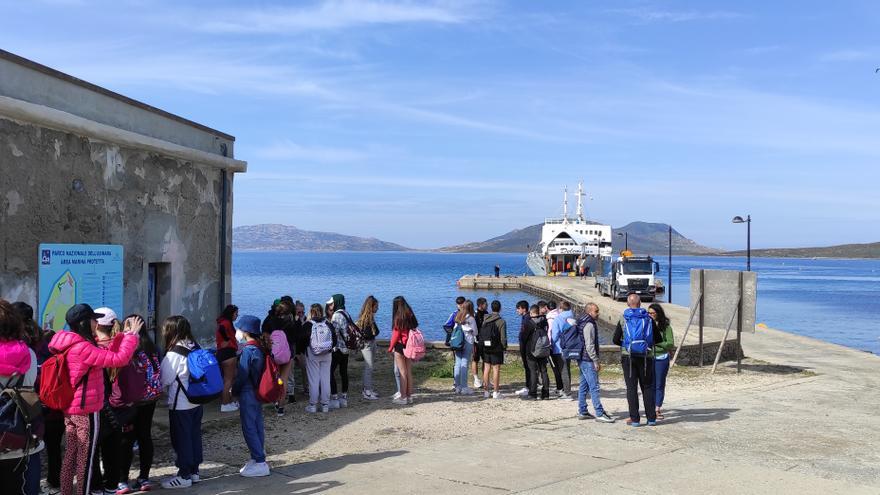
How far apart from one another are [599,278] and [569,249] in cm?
2977

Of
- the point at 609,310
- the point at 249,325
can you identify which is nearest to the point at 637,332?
the point at 249,325

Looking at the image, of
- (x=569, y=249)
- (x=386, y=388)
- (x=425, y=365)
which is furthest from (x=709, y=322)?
(x=569, y=249)

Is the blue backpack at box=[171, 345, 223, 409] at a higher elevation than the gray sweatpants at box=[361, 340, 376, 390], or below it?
higher

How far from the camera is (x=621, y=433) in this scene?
941cm

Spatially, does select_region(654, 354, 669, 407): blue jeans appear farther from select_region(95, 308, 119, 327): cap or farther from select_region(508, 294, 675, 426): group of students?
select_region(95, 308, 119, 327): cap

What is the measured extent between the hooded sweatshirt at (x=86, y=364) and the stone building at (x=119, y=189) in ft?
8.86

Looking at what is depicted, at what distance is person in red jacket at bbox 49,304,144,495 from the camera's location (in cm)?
598

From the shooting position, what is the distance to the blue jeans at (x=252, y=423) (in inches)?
292

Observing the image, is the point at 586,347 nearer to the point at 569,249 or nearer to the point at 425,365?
the point at 425,365

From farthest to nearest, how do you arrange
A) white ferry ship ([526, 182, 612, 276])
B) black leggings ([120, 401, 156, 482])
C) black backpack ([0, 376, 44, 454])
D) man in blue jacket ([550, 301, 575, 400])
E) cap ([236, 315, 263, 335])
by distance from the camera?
white ferry ship ([526, 182, 612, 276]) → man in blue jacket ([550, 301, 575, 400]) → cap ([236, 315, 263, 335]) → black leggings ([120, 401, 156, 482]) → black backpack ([0, 376, 44, 454])

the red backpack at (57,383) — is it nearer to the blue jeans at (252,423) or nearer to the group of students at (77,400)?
the group of students at (77,400)

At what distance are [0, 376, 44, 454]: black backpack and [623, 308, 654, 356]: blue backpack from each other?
22.2 ft

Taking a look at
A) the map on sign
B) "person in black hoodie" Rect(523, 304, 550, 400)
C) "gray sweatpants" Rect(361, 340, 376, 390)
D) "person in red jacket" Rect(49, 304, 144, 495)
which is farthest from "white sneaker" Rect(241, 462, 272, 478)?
"person in black hoodie" Rect(523, 304, 550, 400)

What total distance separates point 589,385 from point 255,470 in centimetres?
468
